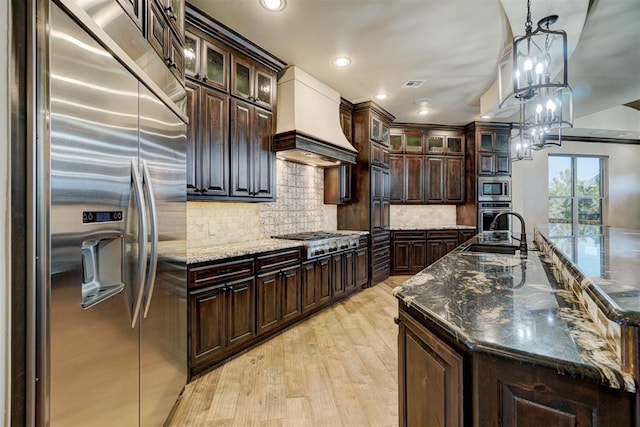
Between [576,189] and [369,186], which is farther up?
[576,189]

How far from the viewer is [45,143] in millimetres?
866

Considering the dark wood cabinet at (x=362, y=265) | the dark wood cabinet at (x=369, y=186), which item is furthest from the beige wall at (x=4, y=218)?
the dark wood cabinet at (x=369, y=186)

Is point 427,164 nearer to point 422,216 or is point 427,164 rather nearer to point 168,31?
point 422,216

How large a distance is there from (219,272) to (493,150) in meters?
5.70

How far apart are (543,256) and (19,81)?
9.73 feet

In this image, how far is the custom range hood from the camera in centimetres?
330

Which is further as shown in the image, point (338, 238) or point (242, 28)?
point (338, 238)

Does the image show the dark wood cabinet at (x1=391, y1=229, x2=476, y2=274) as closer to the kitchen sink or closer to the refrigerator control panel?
the kitchen sink

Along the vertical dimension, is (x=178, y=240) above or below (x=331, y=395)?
above

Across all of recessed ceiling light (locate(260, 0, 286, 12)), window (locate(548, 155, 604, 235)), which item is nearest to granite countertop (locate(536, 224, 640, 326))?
recessed ceiling light (locate(260, 0, 286, 12))

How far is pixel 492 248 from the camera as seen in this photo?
2.80 meters

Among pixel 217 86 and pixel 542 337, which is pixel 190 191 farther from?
pixel 542 337

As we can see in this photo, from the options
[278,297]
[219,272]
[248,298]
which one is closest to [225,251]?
[219,272]

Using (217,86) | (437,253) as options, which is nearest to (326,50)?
(217,86)
